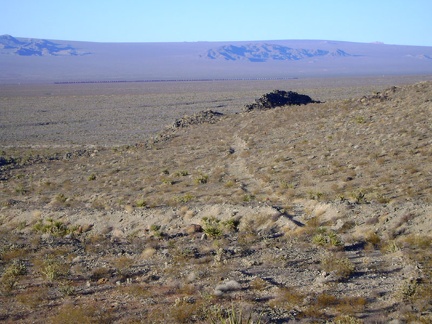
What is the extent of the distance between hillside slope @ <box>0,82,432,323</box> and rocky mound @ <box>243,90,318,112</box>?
31.7 feet

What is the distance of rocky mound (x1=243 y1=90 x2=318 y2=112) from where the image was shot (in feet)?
114

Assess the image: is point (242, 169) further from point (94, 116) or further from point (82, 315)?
point (94, 116)

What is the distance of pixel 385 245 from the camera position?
10.4 meters

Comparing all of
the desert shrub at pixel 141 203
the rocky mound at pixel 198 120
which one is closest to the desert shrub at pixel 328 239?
the desert shrub at pixel 141 203

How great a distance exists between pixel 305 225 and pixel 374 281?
3.42 meters

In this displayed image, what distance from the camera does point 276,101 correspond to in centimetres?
3550

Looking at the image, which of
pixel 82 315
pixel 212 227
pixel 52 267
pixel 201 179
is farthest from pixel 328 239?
pixel 201 179

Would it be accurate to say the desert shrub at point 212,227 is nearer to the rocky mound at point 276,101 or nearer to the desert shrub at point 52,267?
the desert shrub at point 52,267

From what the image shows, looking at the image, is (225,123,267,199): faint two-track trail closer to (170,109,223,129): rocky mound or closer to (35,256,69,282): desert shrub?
(35,256,69,282): desert shrub

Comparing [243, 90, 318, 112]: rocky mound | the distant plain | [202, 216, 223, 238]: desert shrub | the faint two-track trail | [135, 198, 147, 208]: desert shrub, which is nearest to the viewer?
[202, 216, 223, 238]: desert shrub

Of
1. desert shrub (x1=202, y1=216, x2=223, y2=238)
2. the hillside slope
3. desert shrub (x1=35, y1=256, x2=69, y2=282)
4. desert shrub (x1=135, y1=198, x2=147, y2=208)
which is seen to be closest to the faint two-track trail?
the hillside slope

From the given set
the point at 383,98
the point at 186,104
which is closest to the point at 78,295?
the point at 383,98

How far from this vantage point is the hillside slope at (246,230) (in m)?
8.52

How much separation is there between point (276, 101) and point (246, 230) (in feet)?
77.8
